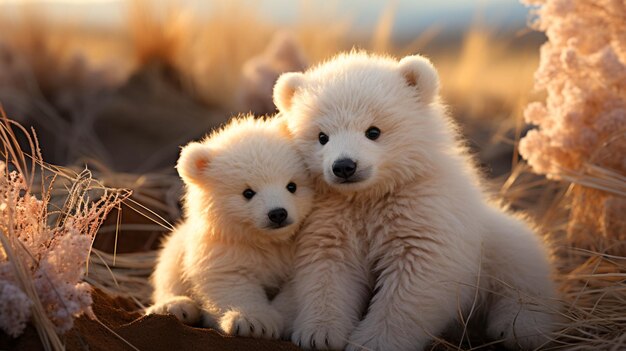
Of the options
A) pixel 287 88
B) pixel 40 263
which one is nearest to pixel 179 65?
pixel 287 88

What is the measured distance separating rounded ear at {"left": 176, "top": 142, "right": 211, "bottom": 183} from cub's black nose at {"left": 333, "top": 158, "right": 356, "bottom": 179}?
735 mm

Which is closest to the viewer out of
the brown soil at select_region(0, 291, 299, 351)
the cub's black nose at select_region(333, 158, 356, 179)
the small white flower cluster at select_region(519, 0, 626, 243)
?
the brown soil at select_region(0, 291, 299, 351)

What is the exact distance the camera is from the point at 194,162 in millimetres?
3607

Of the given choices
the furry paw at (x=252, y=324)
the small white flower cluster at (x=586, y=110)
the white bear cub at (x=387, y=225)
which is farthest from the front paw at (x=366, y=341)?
the small white flower cluster at (x=586, y=110)

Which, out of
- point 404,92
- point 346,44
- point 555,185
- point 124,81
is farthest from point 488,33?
point 404,92

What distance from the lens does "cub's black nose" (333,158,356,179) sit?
10.6 ft

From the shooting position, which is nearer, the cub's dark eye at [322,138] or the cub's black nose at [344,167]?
the cub's black nose at [344,167]

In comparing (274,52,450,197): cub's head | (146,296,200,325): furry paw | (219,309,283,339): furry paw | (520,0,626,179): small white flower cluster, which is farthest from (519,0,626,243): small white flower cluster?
(146,296,200,325): furry paw

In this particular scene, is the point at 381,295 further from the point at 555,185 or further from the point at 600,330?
the point at 555,185

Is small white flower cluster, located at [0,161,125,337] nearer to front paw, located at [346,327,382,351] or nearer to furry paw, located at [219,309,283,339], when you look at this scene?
furry paw, located at [219,309,283,339]

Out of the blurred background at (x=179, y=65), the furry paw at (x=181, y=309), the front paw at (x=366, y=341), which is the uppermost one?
the blurred background at (x=179, y=65)

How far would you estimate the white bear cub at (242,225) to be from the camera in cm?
347

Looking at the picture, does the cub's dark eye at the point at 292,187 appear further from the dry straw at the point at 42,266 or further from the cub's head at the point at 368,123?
the dry straw at the point at 42,266

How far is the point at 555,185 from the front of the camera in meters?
6.05
